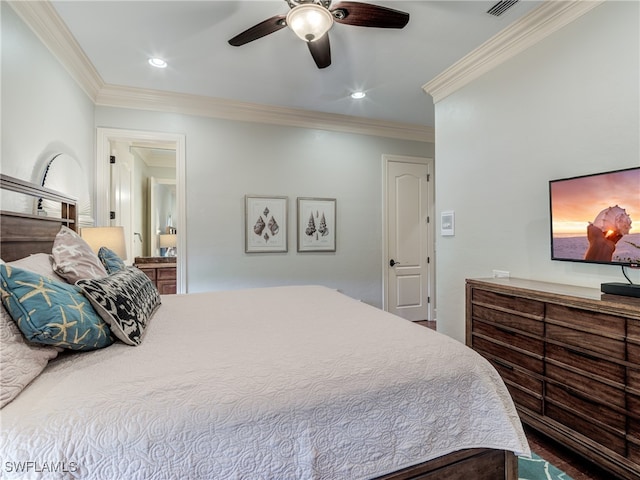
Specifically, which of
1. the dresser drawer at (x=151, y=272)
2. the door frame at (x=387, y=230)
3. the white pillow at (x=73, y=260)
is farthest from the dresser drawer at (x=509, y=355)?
the dresser drawer at (x=151, y=272)

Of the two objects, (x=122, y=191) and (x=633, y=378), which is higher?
(x=122, y=191)

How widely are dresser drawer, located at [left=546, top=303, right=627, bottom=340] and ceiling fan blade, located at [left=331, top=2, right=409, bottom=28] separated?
5.96ft

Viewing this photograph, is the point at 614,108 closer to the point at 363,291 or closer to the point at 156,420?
the point at 156,420

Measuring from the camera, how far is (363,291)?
4141mm

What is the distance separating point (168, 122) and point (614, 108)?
368 centimetres

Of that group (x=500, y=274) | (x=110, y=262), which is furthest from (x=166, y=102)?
(x=500, y=274)

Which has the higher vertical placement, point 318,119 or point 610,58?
point 318,119

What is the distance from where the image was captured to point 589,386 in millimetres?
1569

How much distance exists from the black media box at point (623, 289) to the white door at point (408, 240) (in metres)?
2.66

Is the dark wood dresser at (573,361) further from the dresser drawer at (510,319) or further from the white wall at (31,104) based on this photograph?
the white wall at (31,104)

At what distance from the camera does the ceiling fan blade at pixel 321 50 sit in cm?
196

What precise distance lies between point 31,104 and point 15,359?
1.89 metres

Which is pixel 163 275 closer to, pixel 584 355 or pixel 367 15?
pixel 367 15

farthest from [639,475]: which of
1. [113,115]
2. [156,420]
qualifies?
[113,115]
